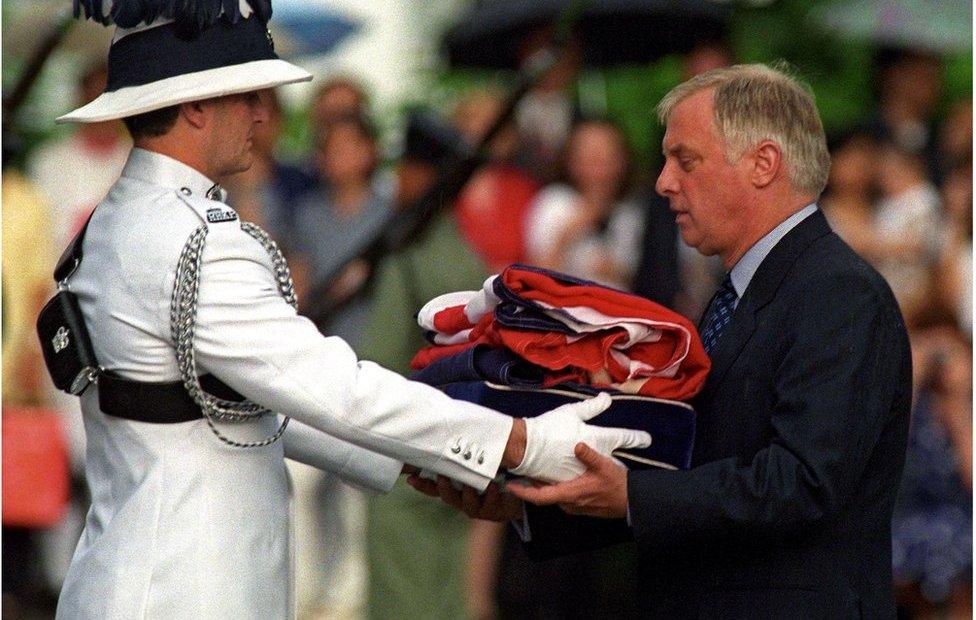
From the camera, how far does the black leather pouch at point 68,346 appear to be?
13.1 feet

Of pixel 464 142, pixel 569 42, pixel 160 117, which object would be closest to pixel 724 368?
pixel 160 117

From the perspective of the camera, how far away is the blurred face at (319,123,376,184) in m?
8.47

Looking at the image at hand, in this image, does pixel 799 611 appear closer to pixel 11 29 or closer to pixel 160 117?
pixel 160 117

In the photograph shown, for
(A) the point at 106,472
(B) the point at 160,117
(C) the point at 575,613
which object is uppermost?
(B) the point at 160,117

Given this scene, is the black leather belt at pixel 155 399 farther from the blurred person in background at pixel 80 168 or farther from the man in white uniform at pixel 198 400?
the blurred person in background at pixel 80 168

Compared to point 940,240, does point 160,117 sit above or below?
above

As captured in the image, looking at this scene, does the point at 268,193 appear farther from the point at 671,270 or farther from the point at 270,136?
the point at 671,270

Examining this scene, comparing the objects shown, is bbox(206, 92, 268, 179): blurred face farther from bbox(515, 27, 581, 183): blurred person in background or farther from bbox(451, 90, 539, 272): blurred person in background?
bbox(515, 27, 581, 183): blurred person in background

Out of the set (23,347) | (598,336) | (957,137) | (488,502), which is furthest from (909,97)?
(598,336)

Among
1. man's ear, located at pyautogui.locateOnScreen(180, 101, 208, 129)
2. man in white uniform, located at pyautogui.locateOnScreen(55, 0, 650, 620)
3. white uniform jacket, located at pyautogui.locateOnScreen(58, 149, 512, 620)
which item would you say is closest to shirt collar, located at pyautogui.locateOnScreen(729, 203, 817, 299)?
man in white uniform, located at pyautogui.locateOnScreen(55, 0, 650, 620)

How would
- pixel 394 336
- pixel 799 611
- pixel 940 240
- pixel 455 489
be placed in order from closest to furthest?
pixel 799 611 → pixel 455 489 → pixel 394 336 → pixel 940 240

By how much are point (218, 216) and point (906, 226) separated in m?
4.63

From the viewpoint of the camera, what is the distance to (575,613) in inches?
300

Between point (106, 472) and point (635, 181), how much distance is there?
172 inches
